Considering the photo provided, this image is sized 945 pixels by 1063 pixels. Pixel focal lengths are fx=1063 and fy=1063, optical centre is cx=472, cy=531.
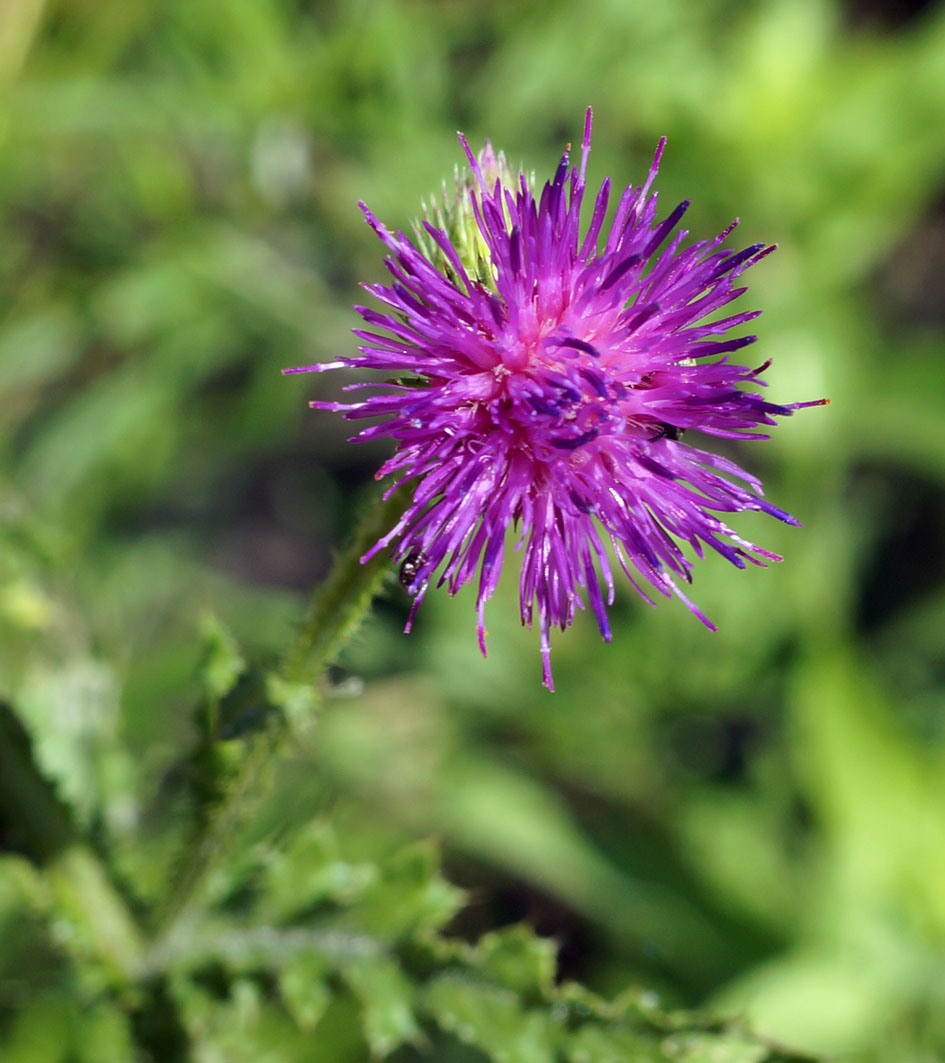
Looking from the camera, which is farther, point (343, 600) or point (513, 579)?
point (513, 579)

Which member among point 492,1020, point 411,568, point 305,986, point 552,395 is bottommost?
point 305,986

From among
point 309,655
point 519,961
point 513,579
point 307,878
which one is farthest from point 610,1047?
point 513,579

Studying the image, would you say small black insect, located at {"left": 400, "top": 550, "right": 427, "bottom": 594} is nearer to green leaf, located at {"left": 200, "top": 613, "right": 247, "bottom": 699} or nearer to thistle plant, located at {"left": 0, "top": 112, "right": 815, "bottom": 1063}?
thistle plant, located at {"left": 0, "top": 112, "right": 815, "bottom": 1063}

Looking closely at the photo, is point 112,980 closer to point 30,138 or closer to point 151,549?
point 151,549

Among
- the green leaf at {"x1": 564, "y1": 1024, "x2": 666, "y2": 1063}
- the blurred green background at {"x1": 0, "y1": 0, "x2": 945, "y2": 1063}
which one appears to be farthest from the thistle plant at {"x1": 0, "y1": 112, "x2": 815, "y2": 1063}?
the blurred green background at {"x1": 0, "y1": 0, "x2": 945, "y2": 1063}

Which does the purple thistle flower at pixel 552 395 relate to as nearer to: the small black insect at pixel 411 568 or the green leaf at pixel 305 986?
the small black insect at pixel 411 568

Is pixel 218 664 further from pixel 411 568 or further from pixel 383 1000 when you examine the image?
pixel 383 1000

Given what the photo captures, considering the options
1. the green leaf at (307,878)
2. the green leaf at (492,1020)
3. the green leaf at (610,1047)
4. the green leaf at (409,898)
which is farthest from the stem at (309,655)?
the green leaf at (610,1047)
